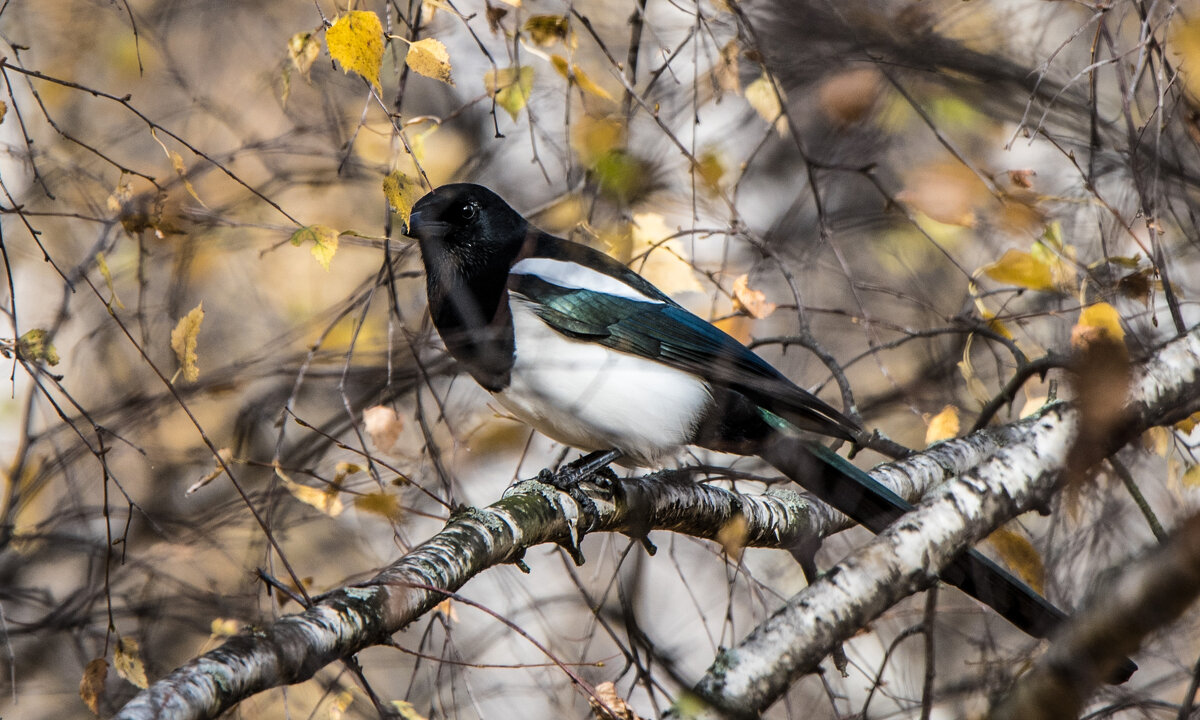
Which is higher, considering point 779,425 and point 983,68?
→ point 983,68

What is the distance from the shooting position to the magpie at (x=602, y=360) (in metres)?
2.31

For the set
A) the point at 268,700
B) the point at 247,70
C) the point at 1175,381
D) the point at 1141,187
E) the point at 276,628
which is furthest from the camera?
the point at 247,70

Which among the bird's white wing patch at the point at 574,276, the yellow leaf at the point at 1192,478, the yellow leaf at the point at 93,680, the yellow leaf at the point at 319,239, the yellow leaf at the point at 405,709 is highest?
the bird's white wing patch at the point at 574,276

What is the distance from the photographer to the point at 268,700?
10.6ft

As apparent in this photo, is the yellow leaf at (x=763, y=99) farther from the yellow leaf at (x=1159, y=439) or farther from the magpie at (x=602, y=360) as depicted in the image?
the yellow leaf at (x=1159, y=439)

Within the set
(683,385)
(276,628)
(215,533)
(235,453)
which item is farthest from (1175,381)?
(235,453)

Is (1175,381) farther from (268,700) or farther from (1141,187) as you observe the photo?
(268,700)

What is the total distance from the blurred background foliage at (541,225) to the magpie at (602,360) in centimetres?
14

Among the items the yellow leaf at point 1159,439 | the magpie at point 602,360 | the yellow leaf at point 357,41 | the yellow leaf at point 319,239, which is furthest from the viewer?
the magpie at point 602,360

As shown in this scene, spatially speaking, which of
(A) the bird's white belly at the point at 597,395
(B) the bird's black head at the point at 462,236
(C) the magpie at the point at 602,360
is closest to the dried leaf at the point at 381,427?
(C) the magpie at the point at 602,360

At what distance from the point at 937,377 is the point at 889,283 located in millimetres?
2145

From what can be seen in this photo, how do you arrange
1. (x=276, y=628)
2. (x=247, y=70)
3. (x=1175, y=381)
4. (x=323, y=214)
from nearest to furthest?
(x=276, y=628), (x=1175, y=381), (x=323, y=214), (x=247, y=70)

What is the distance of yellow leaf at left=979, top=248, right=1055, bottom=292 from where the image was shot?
2082 mm

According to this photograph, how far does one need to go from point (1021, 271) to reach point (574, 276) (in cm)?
106
